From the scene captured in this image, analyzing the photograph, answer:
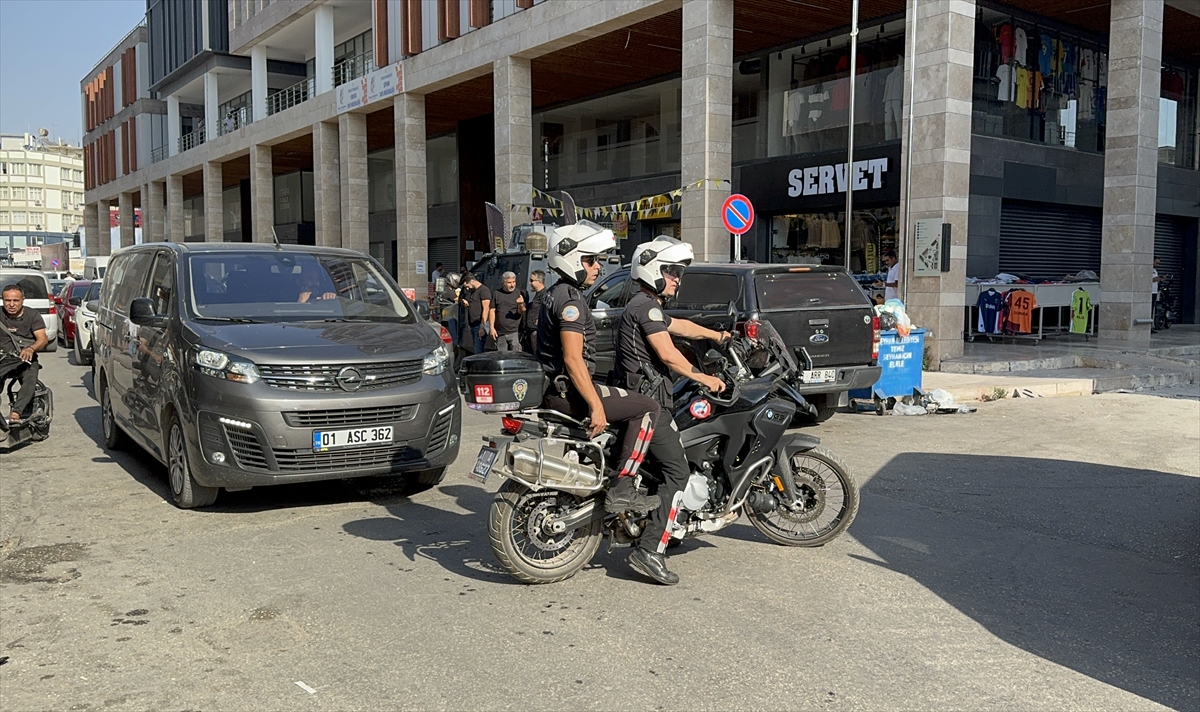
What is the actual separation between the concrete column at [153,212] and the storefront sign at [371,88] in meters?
25.0

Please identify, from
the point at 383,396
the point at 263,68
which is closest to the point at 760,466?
the point at 383,396

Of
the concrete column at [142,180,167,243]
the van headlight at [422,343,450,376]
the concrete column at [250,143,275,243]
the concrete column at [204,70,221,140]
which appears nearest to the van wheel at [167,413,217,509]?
the van headlight at [422,343,450,376]

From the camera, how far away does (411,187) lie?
2917 cm

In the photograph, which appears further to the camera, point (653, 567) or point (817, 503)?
point (817, 503)

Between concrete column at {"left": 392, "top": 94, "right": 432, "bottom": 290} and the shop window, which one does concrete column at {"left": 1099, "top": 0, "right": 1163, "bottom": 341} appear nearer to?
the shop window

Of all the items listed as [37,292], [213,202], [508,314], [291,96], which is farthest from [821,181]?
[213,202]

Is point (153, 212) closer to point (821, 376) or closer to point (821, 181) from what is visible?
point (821, 181)

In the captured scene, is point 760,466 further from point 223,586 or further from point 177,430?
point 177,430

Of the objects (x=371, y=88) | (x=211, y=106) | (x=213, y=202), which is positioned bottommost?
(x=213, y=202)

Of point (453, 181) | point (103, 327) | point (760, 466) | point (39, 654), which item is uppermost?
point (453, 181)

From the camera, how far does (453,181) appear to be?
36.8 metres

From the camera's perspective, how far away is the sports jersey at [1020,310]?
63.0ft

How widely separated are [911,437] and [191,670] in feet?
25.2

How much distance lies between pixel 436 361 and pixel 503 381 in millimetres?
2229
